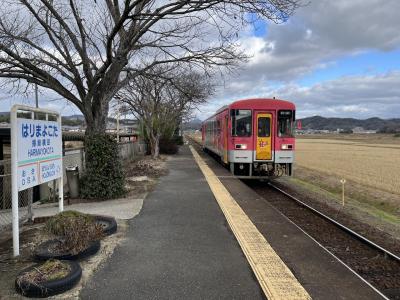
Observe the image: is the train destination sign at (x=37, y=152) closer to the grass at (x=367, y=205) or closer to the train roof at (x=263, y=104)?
the grass at (x=367, y=205)

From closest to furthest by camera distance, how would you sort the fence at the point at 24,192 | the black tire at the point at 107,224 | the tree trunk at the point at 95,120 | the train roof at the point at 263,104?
1. the black tire at the point at 107,224
2. the fence at the point at 24,192
3. the tree trunk at the point at 95,120
4. the train roof at the point at 263,104

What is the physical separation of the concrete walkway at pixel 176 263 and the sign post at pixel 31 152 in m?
1.59

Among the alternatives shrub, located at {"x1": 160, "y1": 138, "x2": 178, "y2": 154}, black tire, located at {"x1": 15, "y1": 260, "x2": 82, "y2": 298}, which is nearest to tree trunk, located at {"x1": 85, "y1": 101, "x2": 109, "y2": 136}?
black tire, located at {"x1": 15, "y1": 260, "x2": 82, "y2": 298}

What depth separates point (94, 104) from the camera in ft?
40.9

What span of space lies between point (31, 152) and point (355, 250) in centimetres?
610

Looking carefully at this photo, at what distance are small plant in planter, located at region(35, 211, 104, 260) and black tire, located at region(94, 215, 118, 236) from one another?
0.71 feet

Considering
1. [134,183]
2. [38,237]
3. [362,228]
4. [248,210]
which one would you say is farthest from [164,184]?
[38,237]

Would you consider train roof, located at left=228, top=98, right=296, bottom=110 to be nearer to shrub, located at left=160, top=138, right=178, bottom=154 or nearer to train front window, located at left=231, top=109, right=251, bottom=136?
train front window, located at left=231, top=109, right=251, bottom=136

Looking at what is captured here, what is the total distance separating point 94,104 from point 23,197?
124 inches

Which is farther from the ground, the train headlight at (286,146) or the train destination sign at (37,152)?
the train destination sign at (37,152)

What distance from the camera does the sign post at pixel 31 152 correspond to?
609 cm

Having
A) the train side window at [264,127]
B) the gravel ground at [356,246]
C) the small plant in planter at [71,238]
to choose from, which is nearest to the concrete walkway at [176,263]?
the small plant in planter at [71,238]

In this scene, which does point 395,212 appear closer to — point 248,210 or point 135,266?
point 248,210

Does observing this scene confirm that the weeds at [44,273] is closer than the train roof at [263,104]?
Yes
